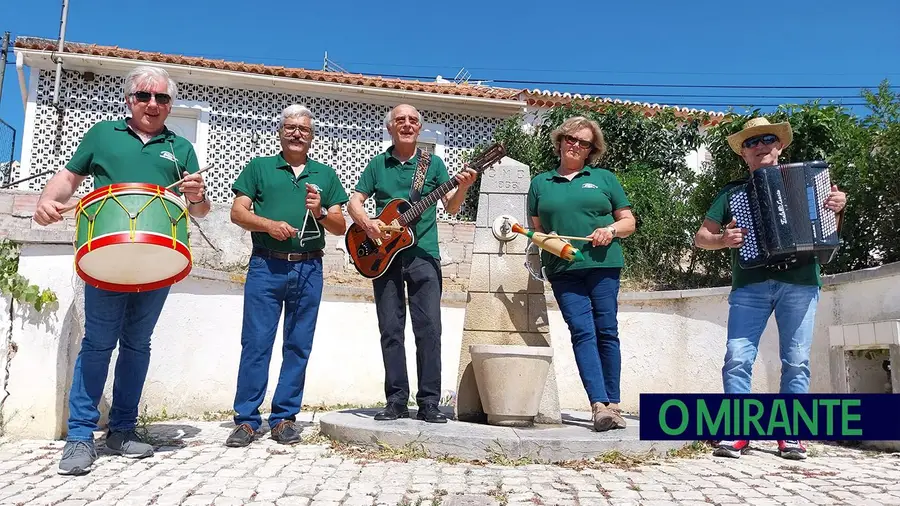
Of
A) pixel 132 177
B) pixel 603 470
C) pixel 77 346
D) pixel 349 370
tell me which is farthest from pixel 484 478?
pixel 349 370

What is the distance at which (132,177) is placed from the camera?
3.53 meters

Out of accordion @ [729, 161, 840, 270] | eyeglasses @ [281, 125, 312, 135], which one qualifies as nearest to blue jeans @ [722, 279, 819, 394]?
accordion @ [729, 161, 840, 270]

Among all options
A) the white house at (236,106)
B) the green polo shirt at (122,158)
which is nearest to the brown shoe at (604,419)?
the green polo shirt at (122,158)

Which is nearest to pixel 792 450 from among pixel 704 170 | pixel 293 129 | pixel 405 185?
pixel 405 185

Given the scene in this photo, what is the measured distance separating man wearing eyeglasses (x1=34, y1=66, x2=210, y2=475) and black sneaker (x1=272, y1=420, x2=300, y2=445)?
0.72 metres

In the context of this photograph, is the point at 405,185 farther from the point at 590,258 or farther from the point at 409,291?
the point at 590,258

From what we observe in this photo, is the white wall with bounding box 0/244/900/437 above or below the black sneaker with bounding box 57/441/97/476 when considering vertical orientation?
above

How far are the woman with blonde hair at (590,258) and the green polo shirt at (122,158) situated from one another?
230cm

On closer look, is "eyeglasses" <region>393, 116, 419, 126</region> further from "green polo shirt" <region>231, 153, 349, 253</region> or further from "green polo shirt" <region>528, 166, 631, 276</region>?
"green polo shirt" <region>528, 166, 631, 276</region>

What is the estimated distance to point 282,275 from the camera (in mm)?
4098

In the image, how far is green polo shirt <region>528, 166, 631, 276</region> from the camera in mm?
4250

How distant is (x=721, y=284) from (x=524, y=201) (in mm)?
3798

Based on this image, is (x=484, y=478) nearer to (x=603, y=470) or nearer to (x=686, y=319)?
(x=603, y=470)

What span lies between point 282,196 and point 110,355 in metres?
1.31
